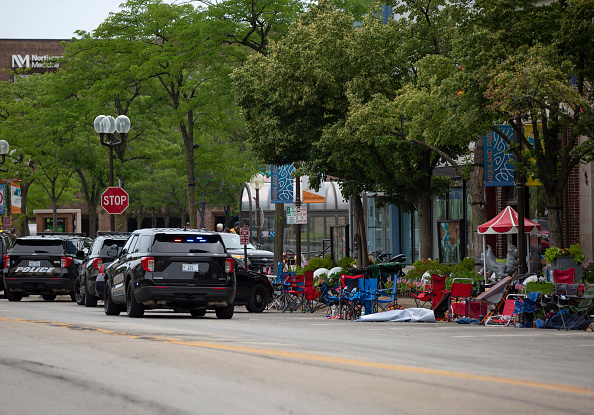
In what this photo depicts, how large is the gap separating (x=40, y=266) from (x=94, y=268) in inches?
120

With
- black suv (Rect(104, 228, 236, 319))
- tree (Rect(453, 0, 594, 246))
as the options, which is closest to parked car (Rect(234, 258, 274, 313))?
black suv (Rect(104, 228, 236, 319))

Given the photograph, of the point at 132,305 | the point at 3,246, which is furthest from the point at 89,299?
the point at 132,305

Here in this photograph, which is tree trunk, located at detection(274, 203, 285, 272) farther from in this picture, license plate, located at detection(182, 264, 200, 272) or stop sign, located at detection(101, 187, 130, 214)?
license plate, located at detection(182, 264, 200, 272)

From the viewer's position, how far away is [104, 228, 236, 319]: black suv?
62.0ft

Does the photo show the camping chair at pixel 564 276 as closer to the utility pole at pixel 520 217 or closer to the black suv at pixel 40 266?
the utility pole at pixel 520 217

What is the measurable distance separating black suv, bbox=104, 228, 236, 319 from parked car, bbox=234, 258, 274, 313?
4.14 m

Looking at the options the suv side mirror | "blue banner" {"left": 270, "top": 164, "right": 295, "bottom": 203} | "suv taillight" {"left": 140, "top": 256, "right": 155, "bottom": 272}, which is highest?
"blue banner" {"left": 270, "top": 164, "right": 295, "bottom": 203}

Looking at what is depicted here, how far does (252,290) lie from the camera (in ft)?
79.0

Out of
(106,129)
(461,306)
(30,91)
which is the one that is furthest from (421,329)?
(30,91)

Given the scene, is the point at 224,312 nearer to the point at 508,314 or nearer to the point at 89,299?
the point at 508,314

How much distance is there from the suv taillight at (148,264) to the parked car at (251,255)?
12.9 meters

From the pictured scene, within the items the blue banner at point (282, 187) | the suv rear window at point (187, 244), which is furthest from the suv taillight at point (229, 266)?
the blue banner at point (282, 187)

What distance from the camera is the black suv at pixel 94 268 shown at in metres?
25.1

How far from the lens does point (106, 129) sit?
32.0m
